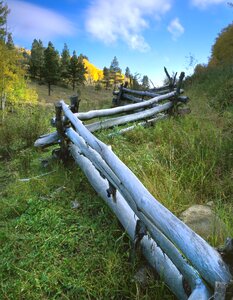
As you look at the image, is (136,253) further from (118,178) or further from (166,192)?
(166,192)

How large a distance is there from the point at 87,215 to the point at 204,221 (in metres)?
1.30

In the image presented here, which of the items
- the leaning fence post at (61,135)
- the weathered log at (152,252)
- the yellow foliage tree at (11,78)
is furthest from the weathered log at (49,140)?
the yellow foliage tree at (11,78)

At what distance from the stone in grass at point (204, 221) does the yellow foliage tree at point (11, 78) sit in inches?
899

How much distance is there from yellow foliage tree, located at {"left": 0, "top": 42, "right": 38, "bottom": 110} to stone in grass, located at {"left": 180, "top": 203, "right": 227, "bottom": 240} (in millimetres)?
22831

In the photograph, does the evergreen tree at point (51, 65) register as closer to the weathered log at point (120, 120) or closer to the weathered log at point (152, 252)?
the weathered log at point (120, 120)

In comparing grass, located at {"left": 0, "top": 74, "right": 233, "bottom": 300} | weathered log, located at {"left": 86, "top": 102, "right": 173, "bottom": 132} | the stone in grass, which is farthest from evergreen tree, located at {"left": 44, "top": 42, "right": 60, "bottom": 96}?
the stone in grass

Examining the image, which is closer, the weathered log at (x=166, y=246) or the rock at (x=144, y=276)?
the weathered log at (x=166, y=246)

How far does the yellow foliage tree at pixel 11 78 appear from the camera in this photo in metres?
22.3

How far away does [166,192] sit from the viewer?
3.04 meters

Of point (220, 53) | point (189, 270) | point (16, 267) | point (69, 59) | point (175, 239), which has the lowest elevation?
point (16, 267)

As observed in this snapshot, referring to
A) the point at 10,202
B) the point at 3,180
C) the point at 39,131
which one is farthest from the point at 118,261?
the point at 39,131

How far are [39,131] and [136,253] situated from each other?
4.78m

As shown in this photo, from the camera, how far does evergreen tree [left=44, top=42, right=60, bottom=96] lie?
49.7 m

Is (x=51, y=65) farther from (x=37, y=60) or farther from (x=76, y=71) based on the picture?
(x=76, y=71)
